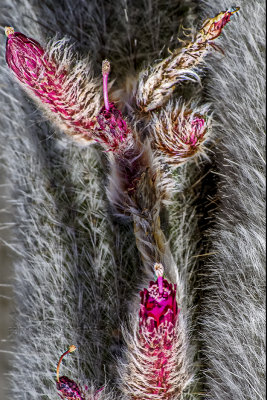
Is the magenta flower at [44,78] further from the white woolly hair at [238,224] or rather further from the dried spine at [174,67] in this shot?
the white woolly hair at [238,224]

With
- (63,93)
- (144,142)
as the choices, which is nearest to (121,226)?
(144,142)

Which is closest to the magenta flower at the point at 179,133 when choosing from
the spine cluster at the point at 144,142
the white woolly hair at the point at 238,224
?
the spine cluster at the point at 144,142

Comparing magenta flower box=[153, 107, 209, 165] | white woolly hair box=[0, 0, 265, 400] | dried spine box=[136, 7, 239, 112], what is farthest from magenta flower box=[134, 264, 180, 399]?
dried spine box=[136, 7, 239, 112]

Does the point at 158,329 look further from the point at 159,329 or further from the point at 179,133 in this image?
the point at 179,133

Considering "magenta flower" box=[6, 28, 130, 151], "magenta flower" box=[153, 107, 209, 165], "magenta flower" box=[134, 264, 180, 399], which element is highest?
"magenta flower" box=[6, 28, 130, 151]

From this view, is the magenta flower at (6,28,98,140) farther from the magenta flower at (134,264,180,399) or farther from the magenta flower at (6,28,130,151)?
the magenta flower at (134,264,180,399)

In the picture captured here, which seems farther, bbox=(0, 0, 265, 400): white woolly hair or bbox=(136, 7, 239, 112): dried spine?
bbox=(0, 0, 265, 400): white woolly hair

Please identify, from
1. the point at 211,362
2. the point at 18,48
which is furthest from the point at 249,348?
the point at 18,48

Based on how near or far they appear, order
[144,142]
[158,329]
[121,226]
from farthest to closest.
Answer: [121,226] → [144,142] → [158,329]
